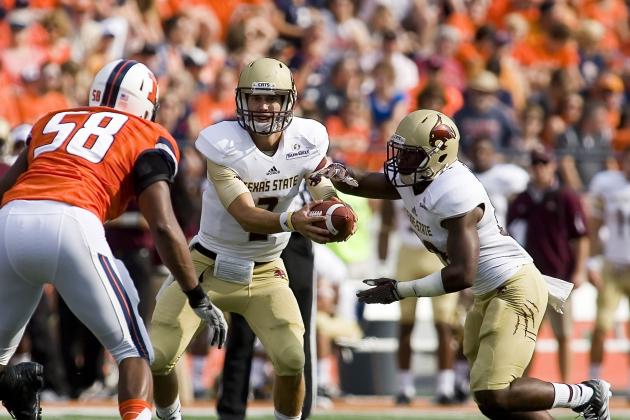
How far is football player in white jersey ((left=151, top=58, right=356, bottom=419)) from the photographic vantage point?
5.91m

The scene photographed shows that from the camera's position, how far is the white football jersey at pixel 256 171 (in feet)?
19.4

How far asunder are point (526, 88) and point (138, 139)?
8106 mm

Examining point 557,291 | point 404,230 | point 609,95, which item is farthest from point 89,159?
point 609,95

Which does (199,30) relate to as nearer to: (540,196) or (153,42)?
(153,42)

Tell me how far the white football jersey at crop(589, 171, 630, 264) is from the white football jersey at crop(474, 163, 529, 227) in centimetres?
66

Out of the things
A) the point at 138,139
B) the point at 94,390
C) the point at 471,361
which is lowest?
the point at 94,390

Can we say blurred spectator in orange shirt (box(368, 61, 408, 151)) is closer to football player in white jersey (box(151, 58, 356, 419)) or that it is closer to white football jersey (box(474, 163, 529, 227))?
white football jersey (box(474, 163, 529, 227))

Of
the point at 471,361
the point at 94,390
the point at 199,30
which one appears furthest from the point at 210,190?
the point at 199,30

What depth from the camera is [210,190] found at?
613cm

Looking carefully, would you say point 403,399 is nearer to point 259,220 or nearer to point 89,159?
point 259,220

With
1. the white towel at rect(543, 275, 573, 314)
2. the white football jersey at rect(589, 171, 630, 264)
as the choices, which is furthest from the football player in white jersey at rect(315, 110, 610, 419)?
the white football jersey at rect(589, 171, 630, 264)

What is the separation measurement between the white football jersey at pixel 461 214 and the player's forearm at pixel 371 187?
0.13 metres

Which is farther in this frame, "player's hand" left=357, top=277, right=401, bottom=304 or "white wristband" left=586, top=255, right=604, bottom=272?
"white wristband" left=586, top=255, right=604, bottom=272

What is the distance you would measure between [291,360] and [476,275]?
36.5 inches
